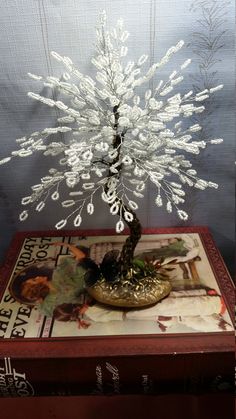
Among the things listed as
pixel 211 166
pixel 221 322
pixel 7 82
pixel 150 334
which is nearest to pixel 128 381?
pixel 150 334

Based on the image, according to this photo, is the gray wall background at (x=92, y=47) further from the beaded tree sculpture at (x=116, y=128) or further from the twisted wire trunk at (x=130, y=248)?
the twisted wire trunk at (x=130, y=248)

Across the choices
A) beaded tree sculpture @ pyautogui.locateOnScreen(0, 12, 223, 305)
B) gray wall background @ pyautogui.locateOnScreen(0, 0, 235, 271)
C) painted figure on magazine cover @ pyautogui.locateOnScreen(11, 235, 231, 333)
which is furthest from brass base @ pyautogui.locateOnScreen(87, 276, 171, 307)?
gray wall background @ pyautogui.locateOnScreen(0, 0, 235, 271)

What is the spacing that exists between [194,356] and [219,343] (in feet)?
0.16

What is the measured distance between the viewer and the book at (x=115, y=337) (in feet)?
2.36

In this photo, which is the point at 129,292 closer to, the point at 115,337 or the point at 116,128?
the point at 115,337

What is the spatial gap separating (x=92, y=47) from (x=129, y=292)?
0.47 metres

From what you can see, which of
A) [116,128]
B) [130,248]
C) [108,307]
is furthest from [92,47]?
[108,307]

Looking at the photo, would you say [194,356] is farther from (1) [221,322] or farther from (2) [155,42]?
(2) [155,42]

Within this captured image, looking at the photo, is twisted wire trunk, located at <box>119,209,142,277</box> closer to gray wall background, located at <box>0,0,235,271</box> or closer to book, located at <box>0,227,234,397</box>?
book, located at <box>0,227,234,397</box>

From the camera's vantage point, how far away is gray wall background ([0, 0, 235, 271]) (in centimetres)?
83

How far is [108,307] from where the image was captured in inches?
32.2

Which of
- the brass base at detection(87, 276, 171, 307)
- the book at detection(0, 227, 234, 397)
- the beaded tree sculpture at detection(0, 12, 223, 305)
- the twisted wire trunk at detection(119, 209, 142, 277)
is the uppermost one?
the beaded tree sculpture at detection(0, 12, 223, 305)

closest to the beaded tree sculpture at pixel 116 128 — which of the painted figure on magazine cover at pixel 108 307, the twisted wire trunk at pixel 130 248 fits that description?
the twisted wire trunk at pixel 130 248

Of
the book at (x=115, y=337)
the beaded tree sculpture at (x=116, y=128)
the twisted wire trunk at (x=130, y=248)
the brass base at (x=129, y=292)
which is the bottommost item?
the book at (x=115, y=337)
